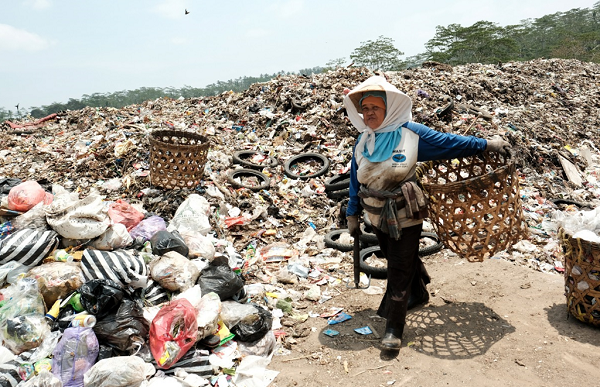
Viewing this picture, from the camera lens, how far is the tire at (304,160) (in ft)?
22.0

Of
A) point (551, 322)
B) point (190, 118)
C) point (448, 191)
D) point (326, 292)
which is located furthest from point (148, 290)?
point (190, 118)

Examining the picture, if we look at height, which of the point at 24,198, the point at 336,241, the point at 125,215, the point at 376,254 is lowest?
the point at 376,254

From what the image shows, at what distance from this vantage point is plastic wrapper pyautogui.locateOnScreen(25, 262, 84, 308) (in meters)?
2.82

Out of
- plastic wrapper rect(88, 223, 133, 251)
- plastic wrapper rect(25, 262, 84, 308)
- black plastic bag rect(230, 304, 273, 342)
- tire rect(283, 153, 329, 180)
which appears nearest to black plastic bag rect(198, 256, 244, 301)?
black plastic bag rect(230, 304, 273, 342)

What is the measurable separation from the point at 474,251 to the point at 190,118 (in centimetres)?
842

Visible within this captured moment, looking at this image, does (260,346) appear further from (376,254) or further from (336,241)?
(376,254)

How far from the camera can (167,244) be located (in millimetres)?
3508

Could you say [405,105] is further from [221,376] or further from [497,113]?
[497,113]

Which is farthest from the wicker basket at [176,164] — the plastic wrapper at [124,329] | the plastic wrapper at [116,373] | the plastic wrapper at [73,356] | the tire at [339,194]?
the plastic wrapper at [116,373]

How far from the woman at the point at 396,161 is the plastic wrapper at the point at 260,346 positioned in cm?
84

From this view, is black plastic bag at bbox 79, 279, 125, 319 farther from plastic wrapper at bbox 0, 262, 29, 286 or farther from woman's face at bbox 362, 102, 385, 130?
woman's face at bbox 362, 102, 385, 130

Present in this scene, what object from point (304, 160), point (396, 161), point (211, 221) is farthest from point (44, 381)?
point (304, 160)

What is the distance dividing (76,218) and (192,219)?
4.13 feet

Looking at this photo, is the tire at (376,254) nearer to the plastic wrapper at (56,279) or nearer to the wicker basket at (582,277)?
the wicker basket at (582,277)
